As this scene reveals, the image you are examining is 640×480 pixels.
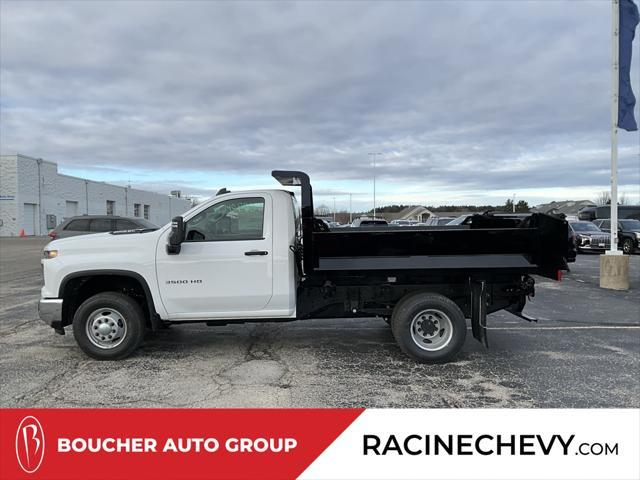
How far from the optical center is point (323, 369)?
5.21m

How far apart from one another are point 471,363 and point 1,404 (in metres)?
4.86

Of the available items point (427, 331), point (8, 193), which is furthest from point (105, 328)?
point (8, 193)

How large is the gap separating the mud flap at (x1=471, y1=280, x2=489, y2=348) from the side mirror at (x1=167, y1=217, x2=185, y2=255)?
3464 mm

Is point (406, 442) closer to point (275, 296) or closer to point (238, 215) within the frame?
point (275, 296)

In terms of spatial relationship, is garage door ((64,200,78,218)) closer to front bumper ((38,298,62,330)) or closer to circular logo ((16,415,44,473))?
front bumper ((38,298,62,330))

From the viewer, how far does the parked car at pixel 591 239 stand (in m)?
20.7

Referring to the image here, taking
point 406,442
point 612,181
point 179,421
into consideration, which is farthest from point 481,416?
point 612,181

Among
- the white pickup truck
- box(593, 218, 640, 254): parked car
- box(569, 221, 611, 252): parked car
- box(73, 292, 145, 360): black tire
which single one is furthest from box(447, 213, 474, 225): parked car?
box(593, 218, 640, 254): parked car

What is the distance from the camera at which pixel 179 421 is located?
223 centimetres

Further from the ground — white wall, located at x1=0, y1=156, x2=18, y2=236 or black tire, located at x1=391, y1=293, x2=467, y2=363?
white wall, located at x1=0, y1=156, x2=18, y2=236

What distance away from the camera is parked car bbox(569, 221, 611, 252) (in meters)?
20.7

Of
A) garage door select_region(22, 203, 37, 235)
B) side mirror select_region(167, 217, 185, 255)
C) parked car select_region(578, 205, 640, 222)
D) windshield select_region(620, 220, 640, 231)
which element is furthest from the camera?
garage door select_region(22, 203, 37, 235)

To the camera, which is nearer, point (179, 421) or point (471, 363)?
point (179, 421)

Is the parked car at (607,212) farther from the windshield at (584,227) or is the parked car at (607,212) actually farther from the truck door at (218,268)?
the truck door at (218,268)
